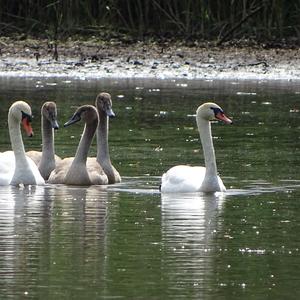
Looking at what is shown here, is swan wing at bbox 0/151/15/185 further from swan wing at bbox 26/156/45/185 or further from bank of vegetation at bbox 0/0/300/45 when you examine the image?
bank of vegetation at bbox 0/0/300/45

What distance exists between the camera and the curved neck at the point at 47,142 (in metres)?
16.1

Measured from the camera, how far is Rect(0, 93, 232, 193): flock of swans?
14.4 m

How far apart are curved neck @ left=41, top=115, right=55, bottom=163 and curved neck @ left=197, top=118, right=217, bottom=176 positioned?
1728 millimetres

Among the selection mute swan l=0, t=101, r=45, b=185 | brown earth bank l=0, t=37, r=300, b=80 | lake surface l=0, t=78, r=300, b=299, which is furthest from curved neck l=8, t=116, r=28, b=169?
brown earth bank l=0, t=37, r=300, b=80

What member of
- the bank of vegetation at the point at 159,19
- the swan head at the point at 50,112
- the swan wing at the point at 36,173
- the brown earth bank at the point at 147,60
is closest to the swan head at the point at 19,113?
the swan head at the point at 50,112

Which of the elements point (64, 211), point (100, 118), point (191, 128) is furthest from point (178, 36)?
point (64, 211)

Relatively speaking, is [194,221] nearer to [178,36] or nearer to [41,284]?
[41,284]

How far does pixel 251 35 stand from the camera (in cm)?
3219

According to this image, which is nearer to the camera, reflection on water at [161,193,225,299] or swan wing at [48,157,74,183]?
reflection on water at [161,193,225,299]

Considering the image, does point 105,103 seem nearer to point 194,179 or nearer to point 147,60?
point 194,179

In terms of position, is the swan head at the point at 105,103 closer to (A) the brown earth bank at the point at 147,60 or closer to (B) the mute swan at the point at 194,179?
(B) the mute swan at the point at 194,179

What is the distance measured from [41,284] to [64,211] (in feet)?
11.3

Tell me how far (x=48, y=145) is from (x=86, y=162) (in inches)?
20.1

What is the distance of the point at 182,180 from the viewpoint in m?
14.4
